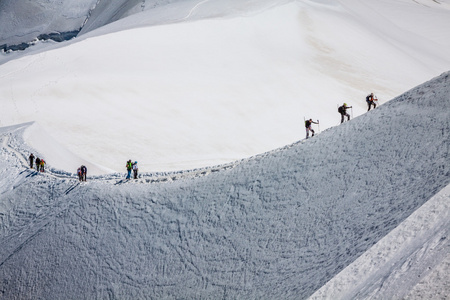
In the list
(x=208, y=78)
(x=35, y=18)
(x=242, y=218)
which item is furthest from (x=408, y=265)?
(x=35, y=18)

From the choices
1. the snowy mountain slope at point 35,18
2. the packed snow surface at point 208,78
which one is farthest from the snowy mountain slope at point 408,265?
the snowy mountain slope at point 35,18

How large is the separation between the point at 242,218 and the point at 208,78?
26757mm

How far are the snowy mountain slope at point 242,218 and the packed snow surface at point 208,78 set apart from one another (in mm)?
6132

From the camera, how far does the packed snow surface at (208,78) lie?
34.6 metres

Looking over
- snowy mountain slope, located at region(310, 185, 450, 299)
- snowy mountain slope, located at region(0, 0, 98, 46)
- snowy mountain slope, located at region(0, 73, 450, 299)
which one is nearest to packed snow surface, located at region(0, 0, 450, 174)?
snowy mountain slope, located at region(0, 73, 450, 299)

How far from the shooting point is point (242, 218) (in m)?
17.8

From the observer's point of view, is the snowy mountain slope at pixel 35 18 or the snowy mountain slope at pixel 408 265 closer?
the snowy mountain slope at pixel 408 265

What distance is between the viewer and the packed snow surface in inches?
1361

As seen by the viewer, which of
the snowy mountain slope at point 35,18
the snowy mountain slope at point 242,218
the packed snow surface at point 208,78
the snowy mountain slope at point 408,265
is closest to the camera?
the snowy mountain slope at point 408,265

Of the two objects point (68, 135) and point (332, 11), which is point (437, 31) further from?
point (68, 135)

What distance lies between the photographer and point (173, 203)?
62.8ft

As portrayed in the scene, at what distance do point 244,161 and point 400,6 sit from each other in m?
64.3

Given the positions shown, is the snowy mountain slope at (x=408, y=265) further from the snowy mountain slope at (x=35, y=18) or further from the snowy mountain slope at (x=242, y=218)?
the snowy mountain slope at (x=35, y=18)

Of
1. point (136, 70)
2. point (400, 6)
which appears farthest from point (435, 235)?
point (400, 6)
